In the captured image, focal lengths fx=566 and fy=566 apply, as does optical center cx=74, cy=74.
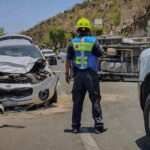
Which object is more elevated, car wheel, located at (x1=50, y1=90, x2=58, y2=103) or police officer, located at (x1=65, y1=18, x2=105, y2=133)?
police officer, located at (x1=65, y1=18, x2=105, y2=133)

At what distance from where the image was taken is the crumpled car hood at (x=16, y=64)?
14078 millimetres

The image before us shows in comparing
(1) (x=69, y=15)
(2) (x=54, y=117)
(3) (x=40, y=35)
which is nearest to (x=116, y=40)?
(2) (x=54, y=117)

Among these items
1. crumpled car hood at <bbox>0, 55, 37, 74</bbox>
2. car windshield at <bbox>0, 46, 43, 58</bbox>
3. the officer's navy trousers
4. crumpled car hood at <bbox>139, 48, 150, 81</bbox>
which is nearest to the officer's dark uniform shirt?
the officer's navy trousers

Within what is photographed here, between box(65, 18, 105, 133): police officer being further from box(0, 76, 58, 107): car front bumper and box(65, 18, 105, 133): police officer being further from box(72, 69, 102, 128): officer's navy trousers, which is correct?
box(0, 76, 58, 107): car front bumper

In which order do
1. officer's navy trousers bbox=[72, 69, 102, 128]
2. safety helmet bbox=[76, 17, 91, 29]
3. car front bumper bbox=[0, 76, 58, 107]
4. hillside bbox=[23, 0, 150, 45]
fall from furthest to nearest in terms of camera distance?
hillside bbox=[23, 0, 150, 45] → car front bumper bbox=[0, 76, 58, 107] → officer's navy trousers bbox=[72, 69, 102, 128] → safety helmet bbox=[76, 17, 91, 29]

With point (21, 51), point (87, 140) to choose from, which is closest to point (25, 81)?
point (21, 51)

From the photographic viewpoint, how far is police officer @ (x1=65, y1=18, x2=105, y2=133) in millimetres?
10023

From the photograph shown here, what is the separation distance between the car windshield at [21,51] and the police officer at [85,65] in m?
5.51

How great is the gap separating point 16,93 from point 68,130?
340 centimetres

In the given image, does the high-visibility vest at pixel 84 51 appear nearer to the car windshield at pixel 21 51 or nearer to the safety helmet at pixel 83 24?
the safety helmet at pixel 83 24

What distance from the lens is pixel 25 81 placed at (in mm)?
13727

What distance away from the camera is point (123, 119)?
11.5 meters

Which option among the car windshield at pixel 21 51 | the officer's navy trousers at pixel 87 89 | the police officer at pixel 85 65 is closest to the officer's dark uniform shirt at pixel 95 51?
the police officer at pixel 85 65

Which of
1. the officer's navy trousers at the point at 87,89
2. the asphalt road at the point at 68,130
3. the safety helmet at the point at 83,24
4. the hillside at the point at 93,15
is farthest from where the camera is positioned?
the hillside at the point at 93,15
